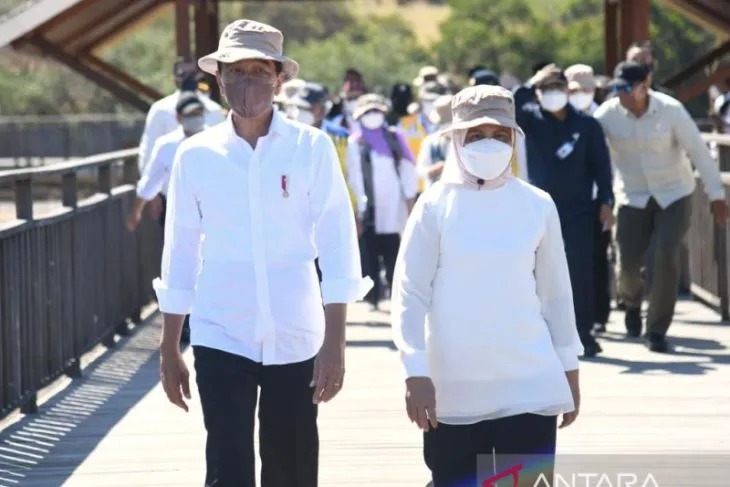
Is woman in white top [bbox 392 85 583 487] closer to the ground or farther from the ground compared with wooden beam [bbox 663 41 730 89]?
closer to the ground

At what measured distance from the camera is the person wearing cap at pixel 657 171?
12.3 meters

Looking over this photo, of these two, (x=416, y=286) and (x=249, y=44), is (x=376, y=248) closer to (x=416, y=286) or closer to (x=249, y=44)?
(x=249, y=44)

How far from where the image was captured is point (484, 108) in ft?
19.5

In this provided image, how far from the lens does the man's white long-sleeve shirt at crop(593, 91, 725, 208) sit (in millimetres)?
12242

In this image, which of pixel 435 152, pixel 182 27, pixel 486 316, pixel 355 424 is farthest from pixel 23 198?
pixel 182 27

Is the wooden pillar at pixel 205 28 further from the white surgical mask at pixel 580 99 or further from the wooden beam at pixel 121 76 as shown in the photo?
the white surgical mask at pixel 580 99

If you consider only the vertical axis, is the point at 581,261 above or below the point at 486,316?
below

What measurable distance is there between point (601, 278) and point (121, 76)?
1024 centimetres

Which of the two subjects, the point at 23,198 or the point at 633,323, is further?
the point at 633,323

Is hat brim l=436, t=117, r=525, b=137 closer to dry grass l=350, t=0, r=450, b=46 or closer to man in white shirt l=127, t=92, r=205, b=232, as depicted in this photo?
man in white shirt l=127, t=92, r=205, b=232

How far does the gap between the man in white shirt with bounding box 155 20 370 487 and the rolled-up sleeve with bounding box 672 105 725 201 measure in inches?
249

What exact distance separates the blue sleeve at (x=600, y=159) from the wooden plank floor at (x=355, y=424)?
1105 millimetres

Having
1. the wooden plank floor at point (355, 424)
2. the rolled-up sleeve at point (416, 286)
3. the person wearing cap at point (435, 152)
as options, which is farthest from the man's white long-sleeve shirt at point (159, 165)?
the rolled-up sleeve at point (416, 286)

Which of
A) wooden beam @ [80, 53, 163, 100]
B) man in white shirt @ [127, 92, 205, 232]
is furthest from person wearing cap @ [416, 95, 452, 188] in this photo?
wooden beam @ [80, 53, 163, 100]
